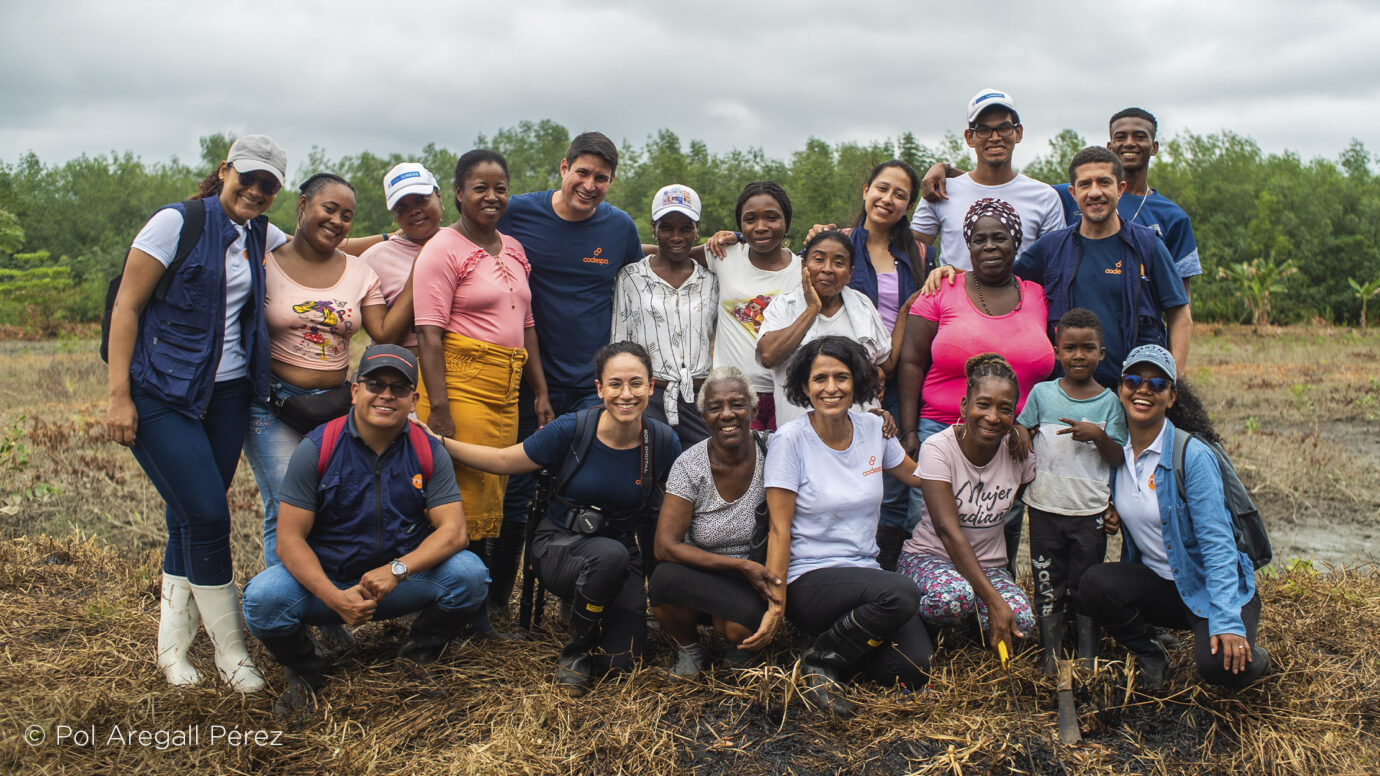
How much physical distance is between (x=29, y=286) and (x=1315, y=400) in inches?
1199

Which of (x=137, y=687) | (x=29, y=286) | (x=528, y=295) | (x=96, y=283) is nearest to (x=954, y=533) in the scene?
(x=528, y=295)

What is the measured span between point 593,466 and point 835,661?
1.33 meters

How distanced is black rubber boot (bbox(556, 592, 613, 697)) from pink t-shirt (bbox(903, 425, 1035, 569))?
156 cm

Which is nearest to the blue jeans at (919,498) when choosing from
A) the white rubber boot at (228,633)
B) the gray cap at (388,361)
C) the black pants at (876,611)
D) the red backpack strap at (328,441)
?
the black pants at (876,611)

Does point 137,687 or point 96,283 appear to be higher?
point 96,283

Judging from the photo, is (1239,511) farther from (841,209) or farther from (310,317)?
(841,209)

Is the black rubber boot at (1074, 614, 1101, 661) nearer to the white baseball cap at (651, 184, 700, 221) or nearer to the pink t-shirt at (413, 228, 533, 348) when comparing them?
the white baseball cap at (651, 184, 700, 221)

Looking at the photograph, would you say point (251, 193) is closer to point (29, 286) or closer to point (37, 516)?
point (37, 516)

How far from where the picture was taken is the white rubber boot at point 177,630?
153 inches

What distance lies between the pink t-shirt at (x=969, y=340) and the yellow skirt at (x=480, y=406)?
1.98 meters

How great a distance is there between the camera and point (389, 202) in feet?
14.4

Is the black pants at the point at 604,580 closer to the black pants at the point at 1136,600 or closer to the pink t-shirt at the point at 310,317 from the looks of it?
the pink t-shirt at the point at 310,317

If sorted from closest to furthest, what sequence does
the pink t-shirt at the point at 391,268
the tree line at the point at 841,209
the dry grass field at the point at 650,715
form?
the dry grass field at the point at 650,715
the pink t-shirt at the point at 391,268
the tree line at the point at 841,209

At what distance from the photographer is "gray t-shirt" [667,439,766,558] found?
13.0 feet
